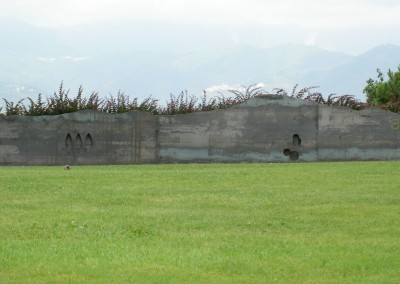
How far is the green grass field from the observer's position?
9984mm

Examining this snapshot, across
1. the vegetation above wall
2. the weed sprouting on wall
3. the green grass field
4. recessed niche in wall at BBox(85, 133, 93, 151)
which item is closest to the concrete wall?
recessed niche in wall at BBox(85, 133, 93, 151)

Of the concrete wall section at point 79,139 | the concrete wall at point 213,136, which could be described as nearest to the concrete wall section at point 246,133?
the concrete wall at point 213,136

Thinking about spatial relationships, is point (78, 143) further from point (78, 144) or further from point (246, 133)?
point (246, 133)

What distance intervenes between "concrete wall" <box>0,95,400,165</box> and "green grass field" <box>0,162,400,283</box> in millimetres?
10828

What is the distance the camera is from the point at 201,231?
1264 centimetres

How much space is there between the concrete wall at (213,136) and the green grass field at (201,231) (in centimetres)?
1083

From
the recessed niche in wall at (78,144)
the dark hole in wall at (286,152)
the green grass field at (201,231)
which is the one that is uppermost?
the recessed niche in wall at (78,144)

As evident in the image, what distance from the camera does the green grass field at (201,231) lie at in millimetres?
9984

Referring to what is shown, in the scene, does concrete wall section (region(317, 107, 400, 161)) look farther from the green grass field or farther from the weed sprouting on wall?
the green grass field

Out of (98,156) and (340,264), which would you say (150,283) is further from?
(98,156)

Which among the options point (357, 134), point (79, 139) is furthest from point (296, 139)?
point (79, 139)

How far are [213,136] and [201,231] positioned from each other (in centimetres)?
1916

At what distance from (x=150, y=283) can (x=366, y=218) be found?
516cm

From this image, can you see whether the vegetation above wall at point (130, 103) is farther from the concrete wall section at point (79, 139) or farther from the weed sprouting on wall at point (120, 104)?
the concrete wall section at point (79, 139)
